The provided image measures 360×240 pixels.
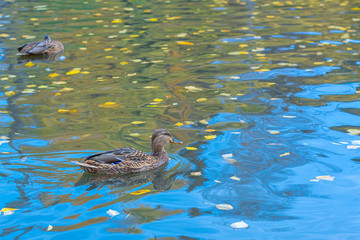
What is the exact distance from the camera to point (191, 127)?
7645mm

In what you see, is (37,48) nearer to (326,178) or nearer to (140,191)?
(140,191)

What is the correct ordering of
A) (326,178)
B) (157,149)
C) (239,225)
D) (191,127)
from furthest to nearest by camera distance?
(191,127) → (157,149) → (326,178) → (239,225)

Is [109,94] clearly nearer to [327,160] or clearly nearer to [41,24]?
[327,160]

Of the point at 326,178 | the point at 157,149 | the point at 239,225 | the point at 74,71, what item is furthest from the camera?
the point at 74,71

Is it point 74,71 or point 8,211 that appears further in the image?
point 74,71

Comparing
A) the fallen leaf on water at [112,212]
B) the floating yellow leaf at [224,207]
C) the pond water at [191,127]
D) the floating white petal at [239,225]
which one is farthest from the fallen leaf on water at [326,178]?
the fallen leaf on water at [112,212]

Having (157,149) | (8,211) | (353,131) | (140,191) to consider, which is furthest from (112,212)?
(353,131)

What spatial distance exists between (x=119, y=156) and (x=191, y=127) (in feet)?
5.38

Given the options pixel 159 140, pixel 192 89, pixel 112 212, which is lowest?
pixel 192 89

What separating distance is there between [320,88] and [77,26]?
8.40 m

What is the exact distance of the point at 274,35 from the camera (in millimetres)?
13023

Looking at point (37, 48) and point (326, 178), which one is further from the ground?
point (37, 48)

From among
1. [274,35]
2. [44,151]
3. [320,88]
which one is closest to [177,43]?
[274,35]

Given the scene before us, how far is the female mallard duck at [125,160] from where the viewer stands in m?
6.21
